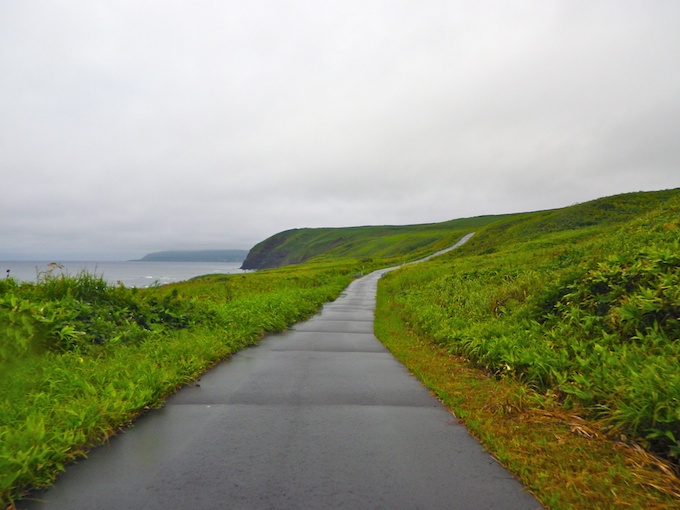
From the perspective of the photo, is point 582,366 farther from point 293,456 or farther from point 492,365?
point 293,456

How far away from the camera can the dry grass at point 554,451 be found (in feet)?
11.4

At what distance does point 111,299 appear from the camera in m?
9.97

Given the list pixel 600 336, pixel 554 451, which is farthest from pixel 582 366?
pixel 554 451

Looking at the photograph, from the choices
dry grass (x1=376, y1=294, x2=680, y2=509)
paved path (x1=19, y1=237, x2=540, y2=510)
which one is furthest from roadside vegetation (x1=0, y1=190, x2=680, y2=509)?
paved path (x1=19, y1=237, x2=540, y2=510)

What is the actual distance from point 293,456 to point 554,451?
2809 mm

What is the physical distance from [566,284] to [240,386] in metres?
7.88

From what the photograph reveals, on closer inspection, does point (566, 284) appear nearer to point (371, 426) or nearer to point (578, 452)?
point (578, 452)

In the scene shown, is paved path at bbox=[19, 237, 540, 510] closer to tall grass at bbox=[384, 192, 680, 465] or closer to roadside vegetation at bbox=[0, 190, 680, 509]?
roadside vegetation at bbox=[0, 190, 680, 509]

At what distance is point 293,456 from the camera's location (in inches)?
166

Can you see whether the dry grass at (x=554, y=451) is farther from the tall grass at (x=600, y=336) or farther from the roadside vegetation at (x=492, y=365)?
the tall grass at (x=600, y=336)

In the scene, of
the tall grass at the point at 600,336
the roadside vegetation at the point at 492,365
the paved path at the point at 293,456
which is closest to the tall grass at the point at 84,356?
the roadside vegetation at the point at 492,365

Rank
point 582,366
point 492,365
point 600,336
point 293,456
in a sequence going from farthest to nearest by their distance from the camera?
point 492,365 < point 600,336 < point 582,366 < point 293,456

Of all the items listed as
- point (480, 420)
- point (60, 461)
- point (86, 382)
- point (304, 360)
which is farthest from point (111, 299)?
point (480, 420)

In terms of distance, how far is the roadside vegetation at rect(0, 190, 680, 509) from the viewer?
393 centimetres
